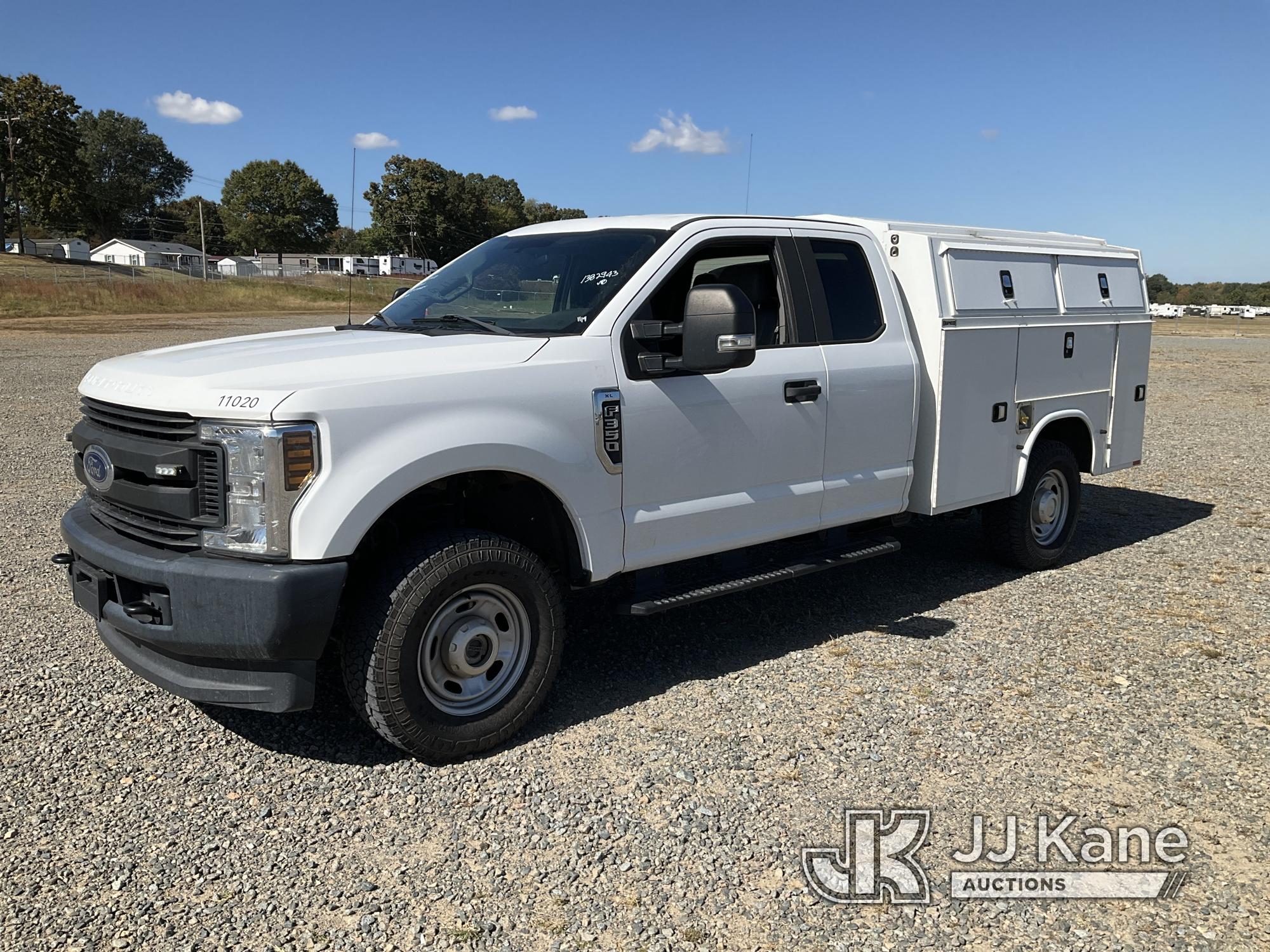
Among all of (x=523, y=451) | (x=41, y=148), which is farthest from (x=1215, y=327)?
(x=41, y=148)

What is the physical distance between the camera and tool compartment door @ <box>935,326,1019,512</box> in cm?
555

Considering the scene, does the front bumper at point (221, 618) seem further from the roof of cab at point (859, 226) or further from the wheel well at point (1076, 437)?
the wheel well at point (1076, 437)

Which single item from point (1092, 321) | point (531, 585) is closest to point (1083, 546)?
point (1092, 321)

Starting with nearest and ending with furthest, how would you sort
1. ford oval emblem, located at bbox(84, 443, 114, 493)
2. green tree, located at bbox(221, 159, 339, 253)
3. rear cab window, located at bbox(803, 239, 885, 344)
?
ford oval emblem, located at bbox(84, 443, 114, 493) < rear cab window, located at bbox(803, 239, 885, 344) < green tree, located at bbox(221, 159, 339, 253)

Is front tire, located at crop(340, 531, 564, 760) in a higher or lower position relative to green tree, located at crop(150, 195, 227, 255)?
lower

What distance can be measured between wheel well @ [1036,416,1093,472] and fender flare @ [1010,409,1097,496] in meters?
0.03

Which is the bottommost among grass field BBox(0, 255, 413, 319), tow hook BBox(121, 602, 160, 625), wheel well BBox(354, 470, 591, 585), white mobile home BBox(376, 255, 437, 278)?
tow hook BBox(121, 602, 160, 625)

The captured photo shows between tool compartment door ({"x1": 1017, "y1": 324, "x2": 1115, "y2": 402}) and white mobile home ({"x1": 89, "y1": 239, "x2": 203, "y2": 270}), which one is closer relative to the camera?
tool compartment door ({"x1": 1017, "y1": 324, "x2": 1115, "y2": 402})

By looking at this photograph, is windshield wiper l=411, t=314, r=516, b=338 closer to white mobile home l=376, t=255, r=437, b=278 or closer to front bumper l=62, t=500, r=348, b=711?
front bumper l=62, t=500, r=348, b=711

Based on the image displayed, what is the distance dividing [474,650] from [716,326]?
1.65 m

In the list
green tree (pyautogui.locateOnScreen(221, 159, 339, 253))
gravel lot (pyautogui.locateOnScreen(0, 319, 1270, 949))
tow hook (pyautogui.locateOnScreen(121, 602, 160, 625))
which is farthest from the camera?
green tree (pyautogui.locateOnScreen(221, 159, 339, 253))

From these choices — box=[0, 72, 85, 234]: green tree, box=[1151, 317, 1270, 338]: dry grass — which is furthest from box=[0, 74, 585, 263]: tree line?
box=[1151, 317, 1270, 338]: dry grass

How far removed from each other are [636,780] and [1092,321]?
4.71 m

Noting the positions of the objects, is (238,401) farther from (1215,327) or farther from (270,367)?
(1215,327)
